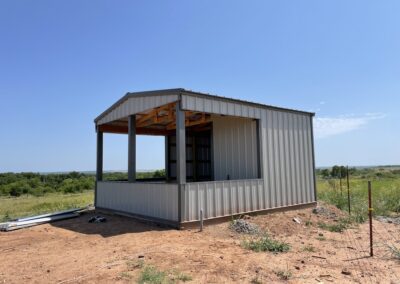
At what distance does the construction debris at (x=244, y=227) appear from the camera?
7.51 metres

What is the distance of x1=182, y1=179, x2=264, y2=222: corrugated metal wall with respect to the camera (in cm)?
765

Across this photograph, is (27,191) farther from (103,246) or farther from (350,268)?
(350,268)

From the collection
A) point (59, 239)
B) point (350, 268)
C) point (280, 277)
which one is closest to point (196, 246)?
point (280, 277)

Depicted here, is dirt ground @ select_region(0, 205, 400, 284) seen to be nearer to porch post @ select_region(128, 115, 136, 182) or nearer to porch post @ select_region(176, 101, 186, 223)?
porch post @ select_region(176, 101, 186, 223)

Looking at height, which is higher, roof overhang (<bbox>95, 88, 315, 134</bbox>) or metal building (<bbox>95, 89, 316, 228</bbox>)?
roof overhang (<bbox>95, 88, 315, 134</bbox>)

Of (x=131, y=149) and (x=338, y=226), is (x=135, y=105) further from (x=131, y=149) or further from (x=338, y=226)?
(x=338, y=226)

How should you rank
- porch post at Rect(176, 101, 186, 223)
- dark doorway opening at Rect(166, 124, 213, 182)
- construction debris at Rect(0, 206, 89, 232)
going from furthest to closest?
dark doorway opening at Rect(166, 124, 213, 182) < construction debris at Rect(0, 206, 89, 232) < porch post at Rect(176, 101, 186, 223)

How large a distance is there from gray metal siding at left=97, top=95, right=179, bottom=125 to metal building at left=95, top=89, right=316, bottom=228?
0.03 meters

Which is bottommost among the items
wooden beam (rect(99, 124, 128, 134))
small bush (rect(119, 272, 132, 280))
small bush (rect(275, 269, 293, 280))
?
small bush (rect(275, 269, 293, 280))

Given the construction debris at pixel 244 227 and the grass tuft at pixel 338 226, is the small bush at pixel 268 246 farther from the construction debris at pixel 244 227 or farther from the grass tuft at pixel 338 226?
the grass tuft at pixel 338 226

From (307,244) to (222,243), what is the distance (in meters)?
1.73

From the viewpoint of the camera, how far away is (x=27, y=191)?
35812 mm

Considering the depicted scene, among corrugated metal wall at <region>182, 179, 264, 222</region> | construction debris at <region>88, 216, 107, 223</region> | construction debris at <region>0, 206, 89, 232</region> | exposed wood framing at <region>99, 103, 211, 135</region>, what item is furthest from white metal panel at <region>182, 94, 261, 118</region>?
construction debris at <region>0, 206, 89, 232</region>

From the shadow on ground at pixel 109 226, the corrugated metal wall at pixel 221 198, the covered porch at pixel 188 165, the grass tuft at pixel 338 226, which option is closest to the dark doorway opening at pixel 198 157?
the covered porch at pixel 188 165
